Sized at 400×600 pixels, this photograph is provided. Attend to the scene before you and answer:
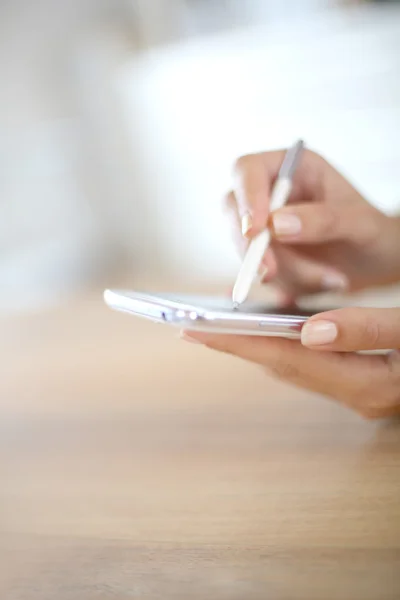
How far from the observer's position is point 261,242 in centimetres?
43

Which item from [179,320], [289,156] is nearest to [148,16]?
[289,156]

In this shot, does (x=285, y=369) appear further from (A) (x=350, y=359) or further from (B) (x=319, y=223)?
(B) (x=319, y=223)

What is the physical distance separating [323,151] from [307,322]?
36.2 inches

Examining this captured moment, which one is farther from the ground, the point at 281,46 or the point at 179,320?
the point at 281,46

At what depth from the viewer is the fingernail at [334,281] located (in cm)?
56

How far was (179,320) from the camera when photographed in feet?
1.01

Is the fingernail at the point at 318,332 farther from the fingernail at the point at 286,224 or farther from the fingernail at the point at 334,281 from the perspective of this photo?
the fingernail at the point at 334,281

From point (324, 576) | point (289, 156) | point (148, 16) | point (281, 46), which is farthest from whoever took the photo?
point (148, 16)

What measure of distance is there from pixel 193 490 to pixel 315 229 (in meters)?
0.23

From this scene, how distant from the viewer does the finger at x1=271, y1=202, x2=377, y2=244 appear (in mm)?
444

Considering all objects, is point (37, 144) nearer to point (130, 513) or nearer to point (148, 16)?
point (148, 16)

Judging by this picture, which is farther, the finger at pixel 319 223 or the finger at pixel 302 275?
the finger at pixel 302 275

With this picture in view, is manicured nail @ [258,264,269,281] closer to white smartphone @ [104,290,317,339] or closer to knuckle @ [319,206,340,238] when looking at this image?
A: knuckle @ [319,206,340,238]

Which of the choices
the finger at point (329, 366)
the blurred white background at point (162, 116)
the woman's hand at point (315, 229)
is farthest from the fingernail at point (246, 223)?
the blurred white background at point (162, 116)
